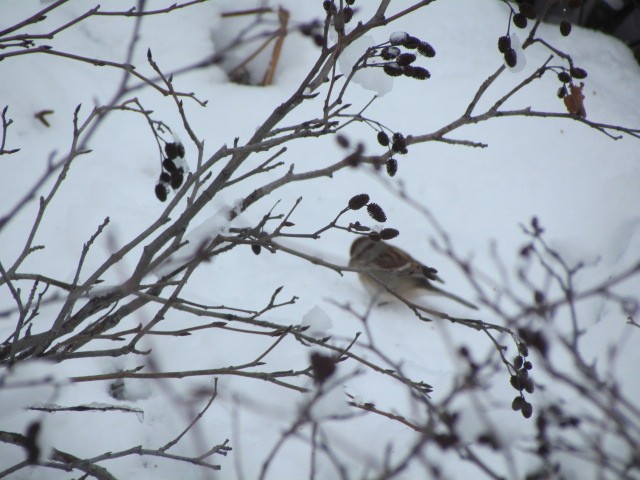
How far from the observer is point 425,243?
142 inches

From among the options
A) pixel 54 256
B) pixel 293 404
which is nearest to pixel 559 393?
pixel 293 404

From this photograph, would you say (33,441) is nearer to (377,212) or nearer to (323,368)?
(323,368)

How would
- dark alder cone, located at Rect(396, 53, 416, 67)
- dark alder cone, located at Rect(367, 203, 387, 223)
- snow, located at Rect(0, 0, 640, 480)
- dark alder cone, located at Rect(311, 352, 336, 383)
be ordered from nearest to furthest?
dark alder cone, located at Rect(311, 352, 336, 383) < dark alder cone, located at Rect(396, 53, 416, 67) < dark alder cone, located at Rect(367, 203, 387, 223) < snow, located at Rect(0, 0, 640, 480)

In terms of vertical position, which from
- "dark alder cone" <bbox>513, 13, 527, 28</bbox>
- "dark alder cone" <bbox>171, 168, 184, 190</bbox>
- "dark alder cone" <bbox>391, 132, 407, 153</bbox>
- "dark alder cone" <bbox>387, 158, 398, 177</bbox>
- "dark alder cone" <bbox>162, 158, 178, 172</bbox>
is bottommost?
"dark alder cone" <bbox>171, 168, 184, 190</bbox>

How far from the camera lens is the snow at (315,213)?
6.82 ft

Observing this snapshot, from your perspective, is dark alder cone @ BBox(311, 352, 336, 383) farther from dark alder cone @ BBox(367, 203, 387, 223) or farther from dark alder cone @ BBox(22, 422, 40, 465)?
→ dark alder cone @ BBox(367, 203, 387, 223)

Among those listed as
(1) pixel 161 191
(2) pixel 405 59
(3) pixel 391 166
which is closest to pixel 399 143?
(3) pixel 391 166

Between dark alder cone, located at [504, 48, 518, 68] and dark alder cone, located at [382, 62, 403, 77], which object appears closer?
dark alder cone, located at [382, 62, 403, 77]

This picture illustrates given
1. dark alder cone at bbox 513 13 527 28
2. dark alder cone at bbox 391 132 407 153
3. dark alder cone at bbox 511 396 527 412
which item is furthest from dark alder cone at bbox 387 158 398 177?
dark alder cone at bbox 511 396 527 412

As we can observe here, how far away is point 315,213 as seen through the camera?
139 inches

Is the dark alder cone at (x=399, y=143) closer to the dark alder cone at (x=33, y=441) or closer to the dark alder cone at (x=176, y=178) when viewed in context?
the dark alder cone at (x=176, y=178)

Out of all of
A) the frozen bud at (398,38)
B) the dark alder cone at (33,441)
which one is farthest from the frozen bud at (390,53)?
the dark alder cone at (33,441)

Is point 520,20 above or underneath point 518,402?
above

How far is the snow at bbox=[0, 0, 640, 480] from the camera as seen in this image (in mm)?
2080
